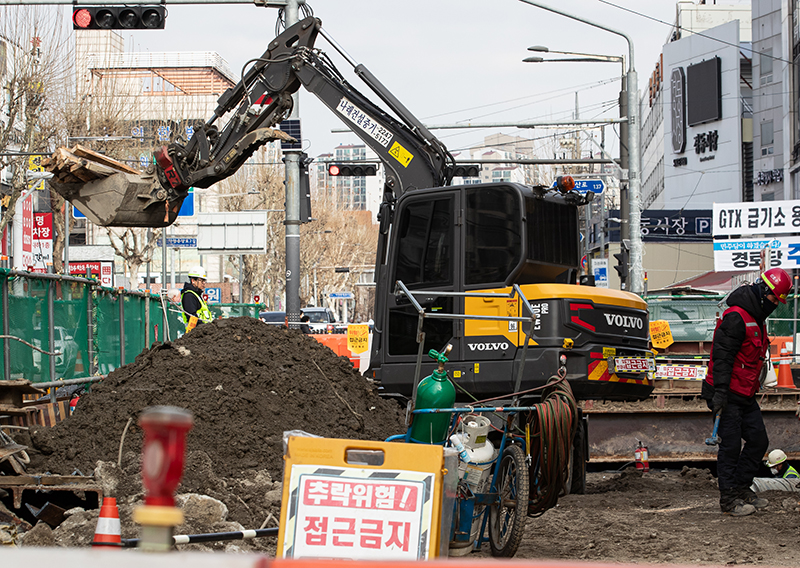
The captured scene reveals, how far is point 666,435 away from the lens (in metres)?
12.0

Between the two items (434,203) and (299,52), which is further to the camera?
(299,52)

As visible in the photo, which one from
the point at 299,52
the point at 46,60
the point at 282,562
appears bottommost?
the point at 282,562

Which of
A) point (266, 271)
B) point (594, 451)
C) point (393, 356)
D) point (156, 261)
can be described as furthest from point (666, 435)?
point (156, 261)

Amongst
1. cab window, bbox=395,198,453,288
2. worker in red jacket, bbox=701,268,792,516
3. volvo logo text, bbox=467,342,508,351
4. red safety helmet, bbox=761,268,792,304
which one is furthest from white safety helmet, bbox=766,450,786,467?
cab window, bbox=395,198,453,288

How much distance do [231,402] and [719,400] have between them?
4.50 m

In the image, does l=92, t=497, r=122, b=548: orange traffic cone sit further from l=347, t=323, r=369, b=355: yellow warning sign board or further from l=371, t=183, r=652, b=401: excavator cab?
l=347, t=323, r=369, b=355: yellow warning sign board

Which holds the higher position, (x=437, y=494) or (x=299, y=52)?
(x=299, y=52)

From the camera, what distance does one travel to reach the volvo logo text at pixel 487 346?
901cm

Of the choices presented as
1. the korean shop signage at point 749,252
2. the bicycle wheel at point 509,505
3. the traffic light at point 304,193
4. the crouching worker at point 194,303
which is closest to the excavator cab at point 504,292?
the bicycle wheel at point 509,505

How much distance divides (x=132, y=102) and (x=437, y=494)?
128 ft

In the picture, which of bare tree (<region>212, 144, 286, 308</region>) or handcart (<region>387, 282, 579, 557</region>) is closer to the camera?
handcart (<region>387, 282, 579, 557</region>)

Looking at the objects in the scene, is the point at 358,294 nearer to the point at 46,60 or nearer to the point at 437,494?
the point at 46,60

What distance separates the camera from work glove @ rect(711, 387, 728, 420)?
8336mm

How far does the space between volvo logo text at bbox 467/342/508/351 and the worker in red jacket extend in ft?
6.27
